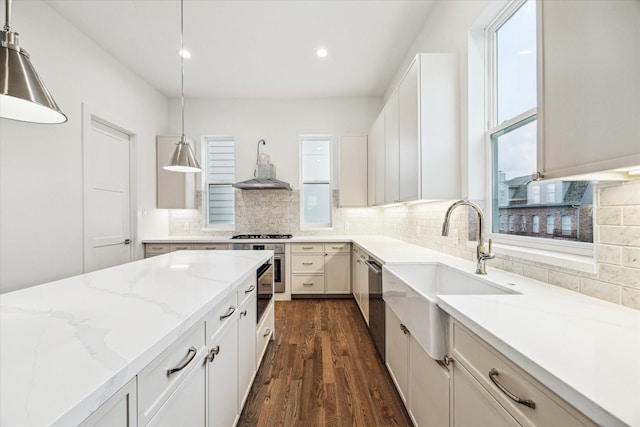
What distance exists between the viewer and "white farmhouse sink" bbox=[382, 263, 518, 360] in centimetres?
108

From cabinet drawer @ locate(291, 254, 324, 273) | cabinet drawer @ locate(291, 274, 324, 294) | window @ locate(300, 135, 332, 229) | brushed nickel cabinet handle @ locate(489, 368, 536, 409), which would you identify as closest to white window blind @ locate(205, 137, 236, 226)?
window @ locate(300, 135, 332, 229)

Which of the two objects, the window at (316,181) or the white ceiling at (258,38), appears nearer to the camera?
the white ceiling at (258,38)

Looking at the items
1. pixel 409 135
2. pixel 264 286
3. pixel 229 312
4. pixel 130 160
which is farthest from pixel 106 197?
pixel 409 135

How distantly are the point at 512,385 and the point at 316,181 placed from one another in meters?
3.84

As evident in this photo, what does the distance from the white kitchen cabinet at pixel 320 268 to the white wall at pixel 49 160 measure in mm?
2418

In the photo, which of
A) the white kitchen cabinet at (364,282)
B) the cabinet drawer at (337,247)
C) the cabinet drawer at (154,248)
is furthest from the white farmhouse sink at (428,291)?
the cabinet drawer at (154,248)

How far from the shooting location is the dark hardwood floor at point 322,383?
1.60 meters

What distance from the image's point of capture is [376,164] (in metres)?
3.42

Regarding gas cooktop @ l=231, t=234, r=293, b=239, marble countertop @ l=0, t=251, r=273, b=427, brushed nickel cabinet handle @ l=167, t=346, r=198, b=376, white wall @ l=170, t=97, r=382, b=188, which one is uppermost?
white wall @ l=170, t=97, r=382, b=188

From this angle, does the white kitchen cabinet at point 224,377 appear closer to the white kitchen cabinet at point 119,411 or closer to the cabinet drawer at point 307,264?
the white kitchen cabinet at point 119,411

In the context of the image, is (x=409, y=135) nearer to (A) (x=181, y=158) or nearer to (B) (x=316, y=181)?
(A) (x=181, y=158)

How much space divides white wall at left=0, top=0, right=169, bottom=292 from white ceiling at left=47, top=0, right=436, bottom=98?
0.97ft

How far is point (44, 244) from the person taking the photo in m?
2.28

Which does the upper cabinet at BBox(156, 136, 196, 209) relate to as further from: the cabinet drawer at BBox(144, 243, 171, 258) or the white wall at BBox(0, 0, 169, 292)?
the white wall at BBox(0, 0, 169, 292)
